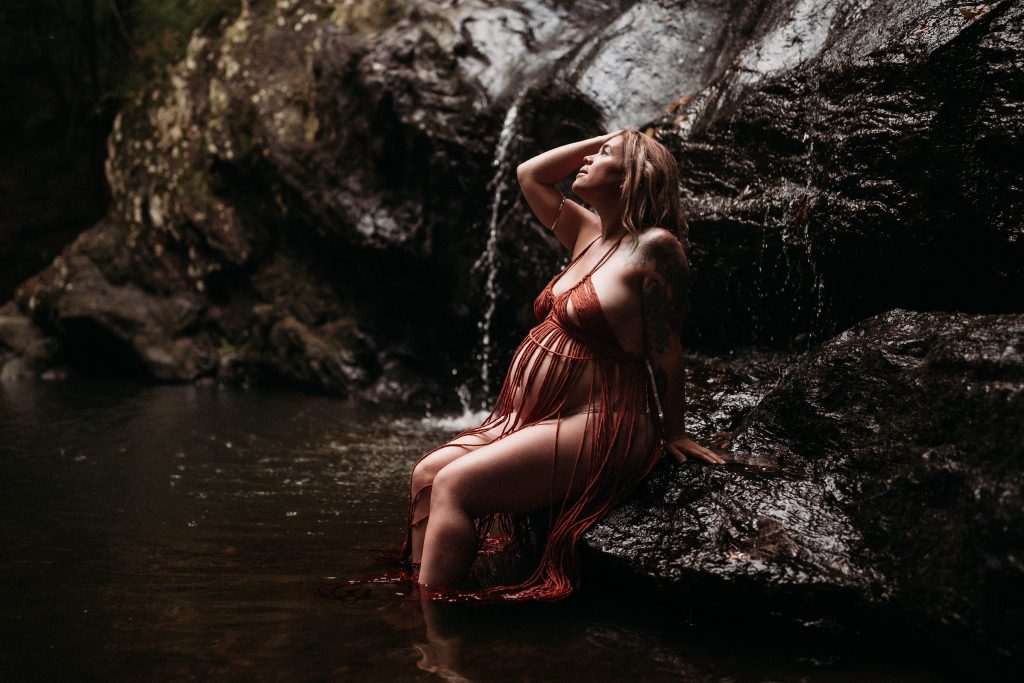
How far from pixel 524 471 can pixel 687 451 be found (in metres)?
0.63

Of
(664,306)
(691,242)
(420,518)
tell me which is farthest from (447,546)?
(691,242)

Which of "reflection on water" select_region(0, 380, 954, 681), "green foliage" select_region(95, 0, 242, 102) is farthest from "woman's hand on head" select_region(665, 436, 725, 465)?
"green foliage" select_region(95, 0, 242, 102)

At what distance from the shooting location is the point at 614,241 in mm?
3268

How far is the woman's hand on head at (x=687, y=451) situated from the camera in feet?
10.3

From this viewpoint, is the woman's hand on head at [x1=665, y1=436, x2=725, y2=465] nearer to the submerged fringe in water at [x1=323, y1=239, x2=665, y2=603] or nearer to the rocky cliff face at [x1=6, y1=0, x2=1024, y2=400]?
the submerged fringe in water at [x1=323, y1=239, x2=665, y2=603]

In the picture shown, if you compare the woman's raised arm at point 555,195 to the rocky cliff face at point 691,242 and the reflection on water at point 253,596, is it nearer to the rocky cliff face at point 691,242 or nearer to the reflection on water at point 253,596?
the rocky cliff face at point 691,242

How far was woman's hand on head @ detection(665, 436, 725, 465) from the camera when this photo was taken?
10.3 feet

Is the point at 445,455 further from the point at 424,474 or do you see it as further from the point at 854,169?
the point at 854,169

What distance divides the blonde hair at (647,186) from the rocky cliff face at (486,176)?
5.40ft

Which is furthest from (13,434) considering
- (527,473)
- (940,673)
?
(940,673)

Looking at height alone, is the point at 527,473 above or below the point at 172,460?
above

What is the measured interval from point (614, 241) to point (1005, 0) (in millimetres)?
2485

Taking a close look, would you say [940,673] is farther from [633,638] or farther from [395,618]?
[395,618]

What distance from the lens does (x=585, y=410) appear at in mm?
3100
